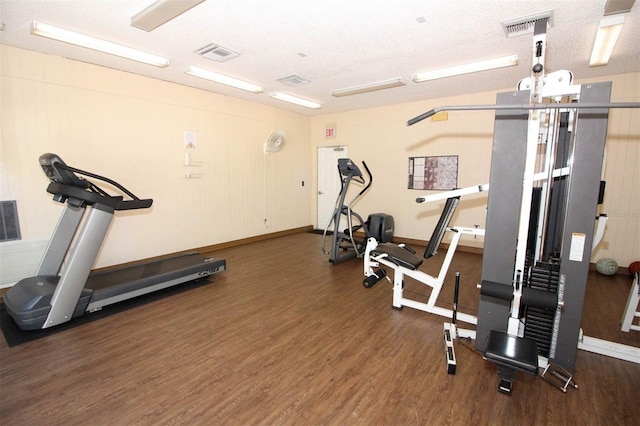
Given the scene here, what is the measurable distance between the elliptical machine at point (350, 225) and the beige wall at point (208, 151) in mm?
716

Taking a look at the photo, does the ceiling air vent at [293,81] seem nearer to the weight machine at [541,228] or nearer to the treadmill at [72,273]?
the treadmill at [72,273]

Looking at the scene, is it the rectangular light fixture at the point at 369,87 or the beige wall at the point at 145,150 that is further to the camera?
the rectangular light fixture at the point at 369,87

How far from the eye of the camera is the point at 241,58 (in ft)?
12.2

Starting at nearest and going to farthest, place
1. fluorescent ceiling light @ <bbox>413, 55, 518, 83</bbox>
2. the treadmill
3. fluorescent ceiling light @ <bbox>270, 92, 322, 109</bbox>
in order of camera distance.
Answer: the treadmill → fluorescent ceiling light @ <bbox>413, 55, 518, 83</bbox> → fluorescent ceiling light @ <bbox>270, 92, 322, 109</bbox>

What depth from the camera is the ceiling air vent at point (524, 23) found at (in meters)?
2.65

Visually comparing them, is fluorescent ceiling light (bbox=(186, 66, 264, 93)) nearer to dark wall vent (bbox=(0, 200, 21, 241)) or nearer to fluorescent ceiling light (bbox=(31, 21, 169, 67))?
fluorescent ceiling light (bbox=(31, 21, 169, 67))

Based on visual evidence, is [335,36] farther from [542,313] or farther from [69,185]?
[542,313]

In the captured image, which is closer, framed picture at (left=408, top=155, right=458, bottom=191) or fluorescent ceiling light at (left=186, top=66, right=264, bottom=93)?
fluorescent ceiling light at (left=186, top=66, right=264, bottom=93)

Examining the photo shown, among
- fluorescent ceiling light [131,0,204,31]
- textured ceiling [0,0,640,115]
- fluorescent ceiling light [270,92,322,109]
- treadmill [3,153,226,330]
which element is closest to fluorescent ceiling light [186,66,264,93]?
textured ceiling [0,0,640,115]

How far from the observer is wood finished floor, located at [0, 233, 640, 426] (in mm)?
1814

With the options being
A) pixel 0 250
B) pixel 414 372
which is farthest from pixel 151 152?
pixel 414 372

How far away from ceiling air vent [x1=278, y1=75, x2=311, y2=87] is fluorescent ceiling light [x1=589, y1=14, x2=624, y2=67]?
339 centimetres

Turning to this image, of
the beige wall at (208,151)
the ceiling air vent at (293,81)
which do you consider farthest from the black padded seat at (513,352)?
the ceiling air vent at (293,81)

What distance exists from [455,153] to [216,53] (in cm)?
433
